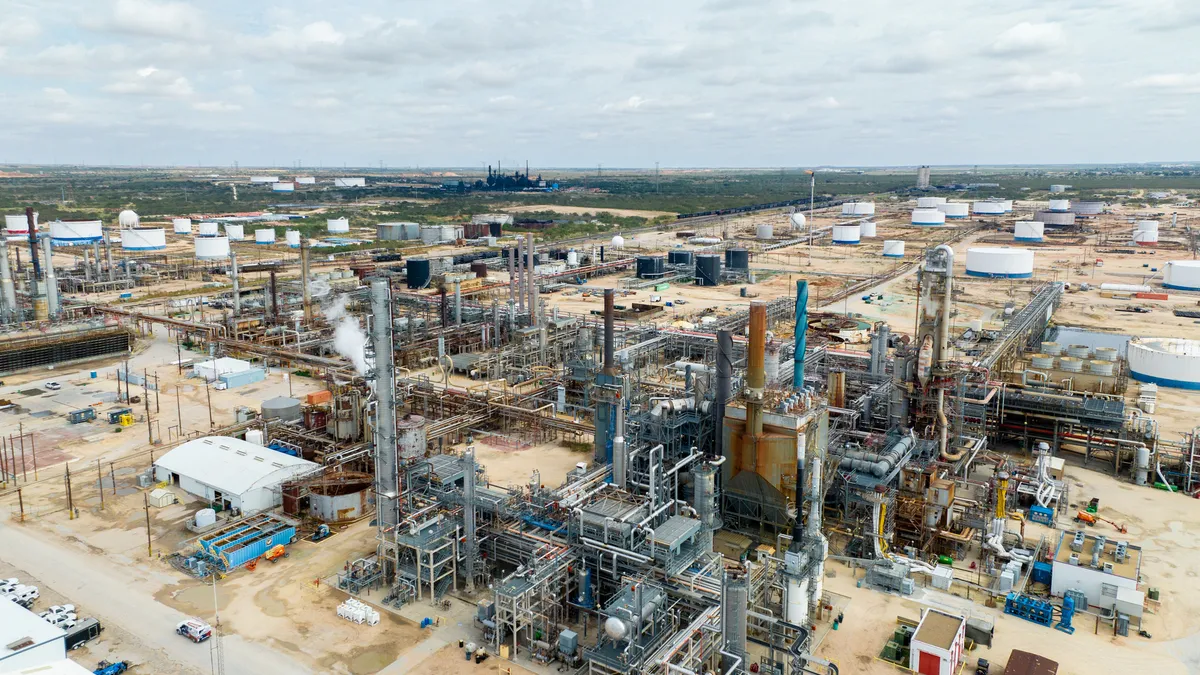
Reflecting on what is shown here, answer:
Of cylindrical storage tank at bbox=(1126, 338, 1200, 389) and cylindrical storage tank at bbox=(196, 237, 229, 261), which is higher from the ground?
cylindrical storage tank at bbox=(196, 237, 229, 261)

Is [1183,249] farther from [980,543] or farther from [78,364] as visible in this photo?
[78,364]

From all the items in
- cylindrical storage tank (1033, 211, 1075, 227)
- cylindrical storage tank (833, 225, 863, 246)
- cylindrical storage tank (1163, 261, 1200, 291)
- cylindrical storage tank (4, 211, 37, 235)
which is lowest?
cylindrical storage tank (1163, 261, 1200, 291)

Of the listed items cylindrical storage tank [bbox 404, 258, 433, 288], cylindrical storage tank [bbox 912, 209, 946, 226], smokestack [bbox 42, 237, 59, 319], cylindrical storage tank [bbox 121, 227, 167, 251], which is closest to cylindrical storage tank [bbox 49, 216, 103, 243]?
cylindrical storage tank [bbox 121, 227, 167, 251]

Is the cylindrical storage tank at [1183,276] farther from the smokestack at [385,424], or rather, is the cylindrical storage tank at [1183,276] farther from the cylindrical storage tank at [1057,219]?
the smokestack at [385,424]

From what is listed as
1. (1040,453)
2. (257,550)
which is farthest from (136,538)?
(1040,453)

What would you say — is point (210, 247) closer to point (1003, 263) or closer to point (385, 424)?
point (385, 424)

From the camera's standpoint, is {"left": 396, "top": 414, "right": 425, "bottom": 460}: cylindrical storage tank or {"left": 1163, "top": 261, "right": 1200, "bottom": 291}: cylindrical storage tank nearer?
{"left": 396, "top": 414, "right": 425, "bottom": 460}: cylindrical storage tank

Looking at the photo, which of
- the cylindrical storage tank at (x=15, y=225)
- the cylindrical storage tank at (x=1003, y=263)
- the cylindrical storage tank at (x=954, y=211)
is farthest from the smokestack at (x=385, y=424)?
the cylindrical storage tank at (x=954, y=211)

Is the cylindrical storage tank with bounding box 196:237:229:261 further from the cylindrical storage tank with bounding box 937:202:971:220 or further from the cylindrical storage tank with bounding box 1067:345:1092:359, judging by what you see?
the cylindrical storage tank with bounding box 937:202:971:220
